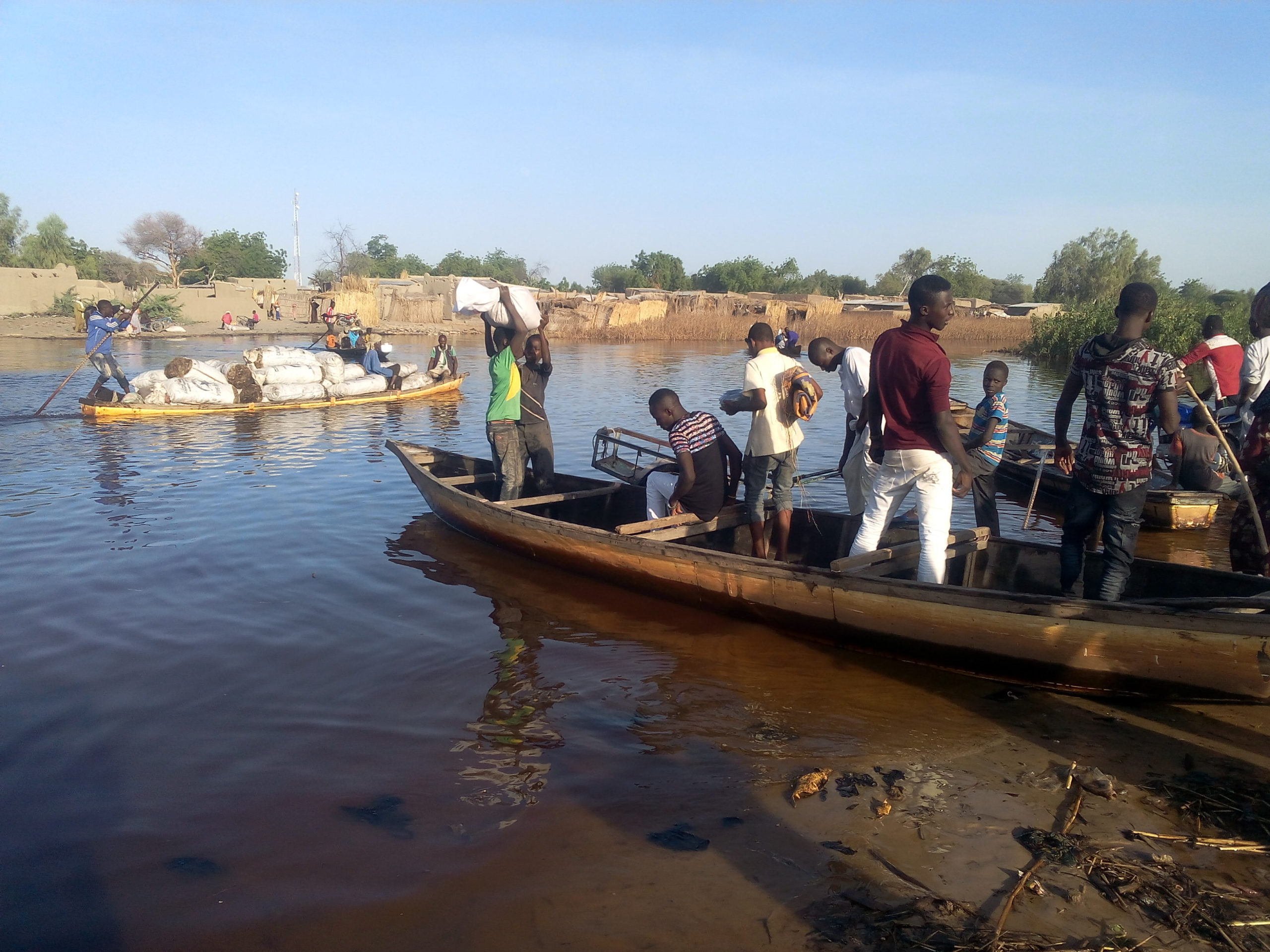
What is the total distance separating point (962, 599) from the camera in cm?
415

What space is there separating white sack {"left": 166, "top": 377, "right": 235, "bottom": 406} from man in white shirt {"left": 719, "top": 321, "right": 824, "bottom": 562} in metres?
11.1

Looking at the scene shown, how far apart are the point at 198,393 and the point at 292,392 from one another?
1.49 meters

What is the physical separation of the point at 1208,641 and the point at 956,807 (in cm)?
137

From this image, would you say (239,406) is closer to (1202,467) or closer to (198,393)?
(198,393)

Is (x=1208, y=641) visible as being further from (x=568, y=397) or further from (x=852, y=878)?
(x=568, y=397)

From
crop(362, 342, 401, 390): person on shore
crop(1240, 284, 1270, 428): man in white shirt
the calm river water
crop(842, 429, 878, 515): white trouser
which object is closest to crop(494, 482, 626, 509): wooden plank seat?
the calm river water

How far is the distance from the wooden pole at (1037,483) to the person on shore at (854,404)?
4.19ft

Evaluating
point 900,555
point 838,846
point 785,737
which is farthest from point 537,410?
point 838,846

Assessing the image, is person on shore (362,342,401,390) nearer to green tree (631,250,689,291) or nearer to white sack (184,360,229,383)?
white sack (184,360,229,383)

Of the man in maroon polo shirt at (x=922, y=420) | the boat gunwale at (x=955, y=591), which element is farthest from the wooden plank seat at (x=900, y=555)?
the man in maroon polo shirt at (x=922, y=420)

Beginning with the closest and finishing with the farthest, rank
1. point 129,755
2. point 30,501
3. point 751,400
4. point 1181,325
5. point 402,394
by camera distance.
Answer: point 129,755, point 751,400, point 30,501, point 402,394, point 1181,325

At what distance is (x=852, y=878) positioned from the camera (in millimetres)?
2893

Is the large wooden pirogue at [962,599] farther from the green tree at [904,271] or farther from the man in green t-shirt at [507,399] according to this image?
the green tree at [904,271]

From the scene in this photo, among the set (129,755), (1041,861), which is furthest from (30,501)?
(1041,861)
